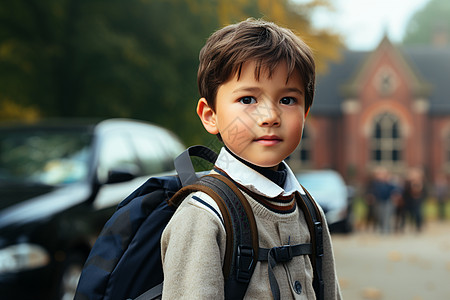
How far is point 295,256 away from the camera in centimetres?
166

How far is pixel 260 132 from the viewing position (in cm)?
163

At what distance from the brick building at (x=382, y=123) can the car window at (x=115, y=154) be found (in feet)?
102

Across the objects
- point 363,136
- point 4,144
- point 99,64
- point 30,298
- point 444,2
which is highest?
point 444,2

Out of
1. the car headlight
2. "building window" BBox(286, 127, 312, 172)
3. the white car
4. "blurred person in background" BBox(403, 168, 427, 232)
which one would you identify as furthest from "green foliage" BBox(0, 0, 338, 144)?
"building window" BBox(286, 127, 312, 172)

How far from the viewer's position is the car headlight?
4.14 m

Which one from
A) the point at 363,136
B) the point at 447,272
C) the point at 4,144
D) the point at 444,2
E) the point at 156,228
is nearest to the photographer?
the point at 156,228

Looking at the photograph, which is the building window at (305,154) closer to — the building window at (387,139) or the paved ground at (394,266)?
the building window at (387,139)

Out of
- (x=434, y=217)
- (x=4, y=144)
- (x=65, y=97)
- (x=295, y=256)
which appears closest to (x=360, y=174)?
(x=434, y=217)

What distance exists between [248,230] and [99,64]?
39.1ft

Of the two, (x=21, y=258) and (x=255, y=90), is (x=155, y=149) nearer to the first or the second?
(x=21, y=258)

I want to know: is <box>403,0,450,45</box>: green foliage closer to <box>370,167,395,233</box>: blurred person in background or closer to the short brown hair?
<box>370,167,395,233</box>: blurred person in background

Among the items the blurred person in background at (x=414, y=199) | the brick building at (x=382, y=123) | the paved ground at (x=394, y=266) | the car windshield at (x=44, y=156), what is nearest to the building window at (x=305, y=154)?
the brick building at (x=382, y=123)

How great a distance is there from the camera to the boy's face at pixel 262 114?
1636mm

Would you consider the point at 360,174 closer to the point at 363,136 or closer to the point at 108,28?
the point at 363,136
